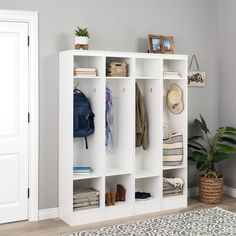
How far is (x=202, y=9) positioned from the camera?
592 cm

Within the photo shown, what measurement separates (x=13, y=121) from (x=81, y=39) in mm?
1113

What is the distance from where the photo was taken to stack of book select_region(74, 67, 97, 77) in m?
4.72

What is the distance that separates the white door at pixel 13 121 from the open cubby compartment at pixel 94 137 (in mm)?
602

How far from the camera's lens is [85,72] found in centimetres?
476

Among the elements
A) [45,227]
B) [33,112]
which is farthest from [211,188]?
[33,112]

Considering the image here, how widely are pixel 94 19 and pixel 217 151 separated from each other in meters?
2.14

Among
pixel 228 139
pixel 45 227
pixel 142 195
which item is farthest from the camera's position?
pixel 228 139

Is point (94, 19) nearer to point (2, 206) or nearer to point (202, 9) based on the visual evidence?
point (202, 9)

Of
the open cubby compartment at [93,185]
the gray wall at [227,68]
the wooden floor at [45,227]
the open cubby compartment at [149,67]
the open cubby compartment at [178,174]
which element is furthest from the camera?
the gray wall at [227,68]

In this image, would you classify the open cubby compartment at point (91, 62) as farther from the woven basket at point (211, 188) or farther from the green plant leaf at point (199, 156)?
the woven basket at point (211, 188)

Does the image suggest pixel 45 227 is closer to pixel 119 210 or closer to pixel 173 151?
pixel 119 210

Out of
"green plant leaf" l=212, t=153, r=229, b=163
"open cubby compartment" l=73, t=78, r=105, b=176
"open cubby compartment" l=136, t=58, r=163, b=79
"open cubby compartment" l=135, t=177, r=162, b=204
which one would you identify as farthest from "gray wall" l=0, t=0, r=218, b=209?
"open cubby compartment" l=135, t=177, r=162, b=204

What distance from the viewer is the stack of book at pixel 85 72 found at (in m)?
4.72

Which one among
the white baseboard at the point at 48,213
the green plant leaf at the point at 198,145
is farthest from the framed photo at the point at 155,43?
the white baseboard at the point at 48,213
